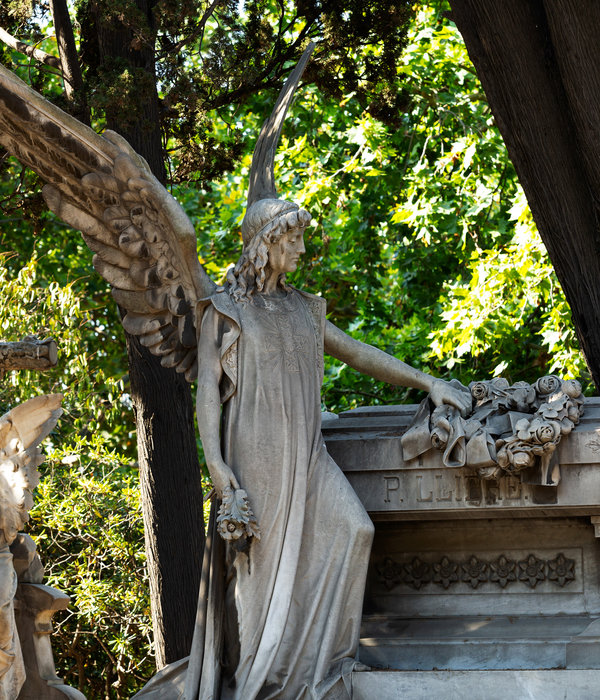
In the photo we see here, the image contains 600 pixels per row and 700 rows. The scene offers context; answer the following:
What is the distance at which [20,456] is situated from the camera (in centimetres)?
640

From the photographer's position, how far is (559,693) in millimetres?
5473

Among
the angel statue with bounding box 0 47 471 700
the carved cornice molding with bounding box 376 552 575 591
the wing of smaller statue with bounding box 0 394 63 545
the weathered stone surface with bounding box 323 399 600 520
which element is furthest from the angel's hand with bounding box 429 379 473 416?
the wing of smaller statue with bounding box 0 394 63 545

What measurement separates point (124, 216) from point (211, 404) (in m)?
1.12

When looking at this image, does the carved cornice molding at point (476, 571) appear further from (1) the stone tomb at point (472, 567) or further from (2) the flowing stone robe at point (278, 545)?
(2) the flowing stone robe at point (278, 545)

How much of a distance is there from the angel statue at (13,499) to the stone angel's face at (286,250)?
1382mm

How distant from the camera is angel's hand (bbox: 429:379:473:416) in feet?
20.1

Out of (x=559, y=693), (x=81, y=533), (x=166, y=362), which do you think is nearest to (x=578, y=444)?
(x=559, y=693)

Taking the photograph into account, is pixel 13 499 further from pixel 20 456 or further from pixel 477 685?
pixel 477 685

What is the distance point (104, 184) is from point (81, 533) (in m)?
6.70

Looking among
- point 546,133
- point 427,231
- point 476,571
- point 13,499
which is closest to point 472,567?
point 476,571

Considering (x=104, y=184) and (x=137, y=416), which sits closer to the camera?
(x=104, y=184)

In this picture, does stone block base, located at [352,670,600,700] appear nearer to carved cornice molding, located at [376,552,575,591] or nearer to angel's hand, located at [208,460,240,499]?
carved cornice molding, located at [376,552,575,591]

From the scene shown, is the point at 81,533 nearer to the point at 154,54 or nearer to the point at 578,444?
the point at 154,54

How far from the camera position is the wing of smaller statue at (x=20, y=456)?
6332mm
